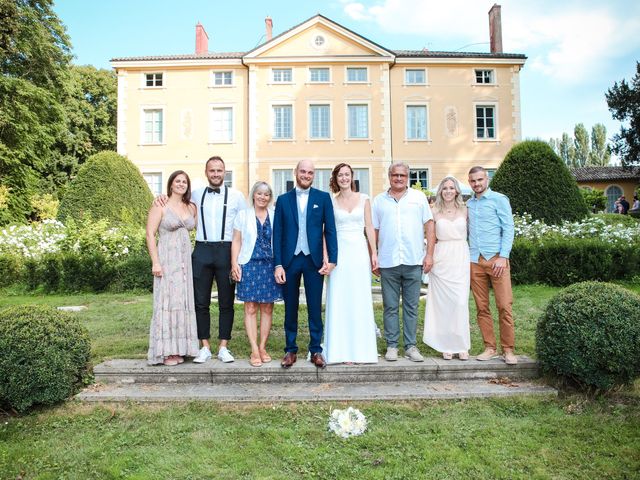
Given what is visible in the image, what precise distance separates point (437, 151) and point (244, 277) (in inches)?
882

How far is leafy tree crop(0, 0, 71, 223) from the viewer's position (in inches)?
869

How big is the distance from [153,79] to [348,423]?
26.1m

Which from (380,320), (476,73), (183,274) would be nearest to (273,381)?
(183,274)

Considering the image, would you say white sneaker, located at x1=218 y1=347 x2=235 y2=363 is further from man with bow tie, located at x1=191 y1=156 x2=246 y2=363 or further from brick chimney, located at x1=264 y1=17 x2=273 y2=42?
brick chimney, located at x1=264 y1=17 x2=273 y2=42

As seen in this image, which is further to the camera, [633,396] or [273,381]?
[273,381]

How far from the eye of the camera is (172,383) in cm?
468

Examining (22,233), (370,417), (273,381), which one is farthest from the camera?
(22,233)

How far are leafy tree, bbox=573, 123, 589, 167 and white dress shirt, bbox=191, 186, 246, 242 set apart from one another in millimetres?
65404

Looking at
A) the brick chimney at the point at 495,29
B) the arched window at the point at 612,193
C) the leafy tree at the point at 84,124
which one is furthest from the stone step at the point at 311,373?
the arched window at the point at 612,193

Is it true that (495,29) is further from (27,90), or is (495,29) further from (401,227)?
(401,227)

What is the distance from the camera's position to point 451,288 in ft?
16.7

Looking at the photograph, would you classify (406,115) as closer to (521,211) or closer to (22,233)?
(521,211)

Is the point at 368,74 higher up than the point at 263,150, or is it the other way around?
the point at 368,74

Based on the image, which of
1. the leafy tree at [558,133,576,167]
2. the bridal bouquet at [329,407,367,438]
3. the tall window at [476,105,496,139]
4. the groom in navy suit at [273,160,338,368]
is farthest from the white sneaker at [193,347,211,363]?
the leafy tree at [558,133,576,167]
